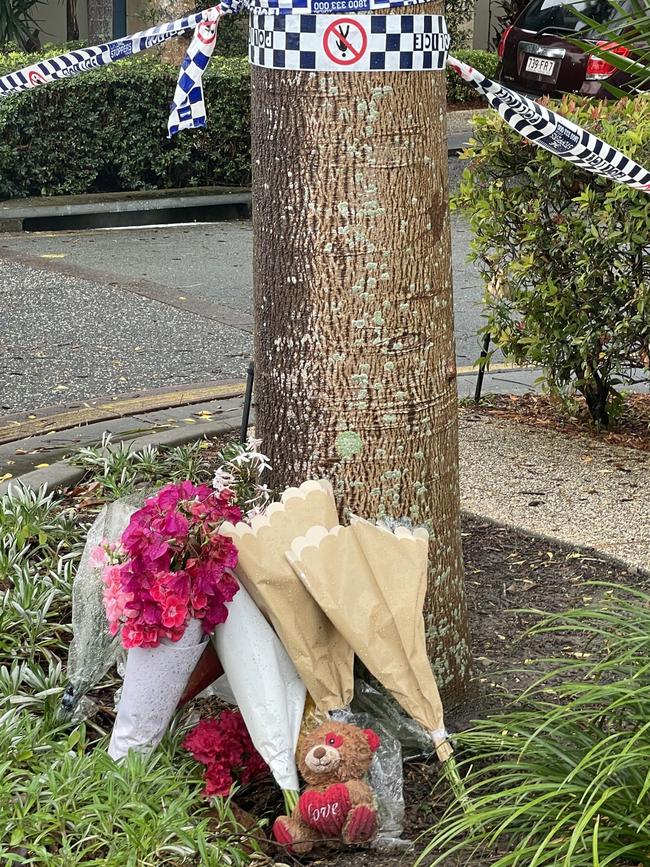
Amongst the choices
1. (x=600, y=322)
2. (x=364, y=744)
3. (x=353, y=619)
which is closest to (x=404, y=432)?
(x=353, y=619)

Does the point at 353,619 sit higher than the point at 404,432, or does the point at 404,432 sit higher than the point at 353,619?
the point at 404,432

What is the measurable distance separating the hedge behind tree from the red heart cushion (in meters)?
9.30

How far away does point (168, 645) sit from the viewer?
8.57 ft

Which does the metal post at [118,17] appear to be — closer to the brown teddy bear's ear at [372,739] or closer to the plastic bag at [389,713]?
the plastic bag at [389,713]

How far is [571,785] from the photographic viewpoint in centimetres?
227

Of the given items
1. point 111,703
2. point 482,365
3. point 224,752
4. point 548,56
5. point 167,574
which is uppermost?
point 548,56

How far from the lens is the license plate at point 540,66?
12.8 meters

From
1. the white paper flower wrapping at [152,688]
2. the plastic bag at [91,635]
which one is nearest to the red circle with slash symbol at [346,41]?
the plastic bag at [91,635]

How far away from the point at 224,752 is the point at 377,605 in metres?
0.47

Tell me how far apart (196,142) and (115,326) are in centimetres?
509

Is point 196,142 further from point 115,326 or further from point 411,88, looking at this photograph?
point 411,88

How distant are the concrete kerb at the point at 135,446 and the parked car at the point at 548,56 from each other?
26.6ft

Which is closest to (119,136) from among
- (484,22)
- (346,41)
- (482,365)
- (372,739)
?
(482,365)

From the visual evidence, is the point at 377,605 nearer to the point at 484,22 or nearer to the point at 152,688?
the point at 152,688
